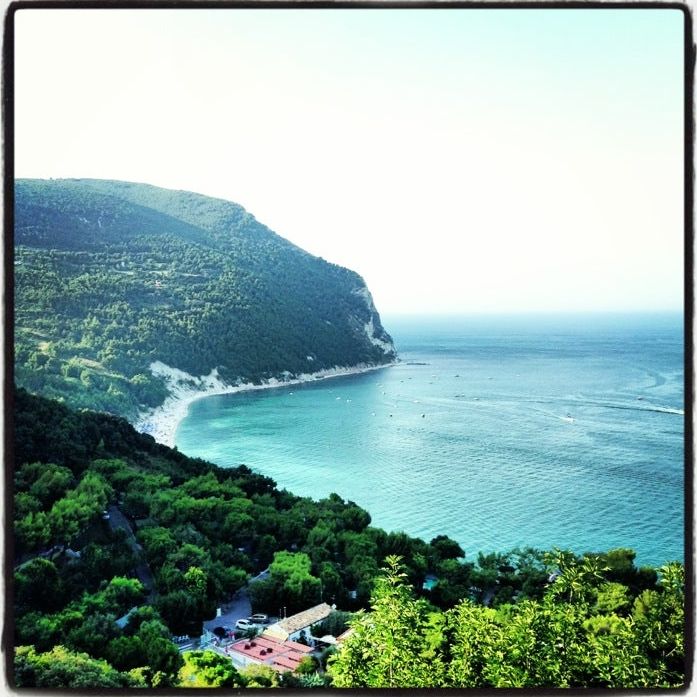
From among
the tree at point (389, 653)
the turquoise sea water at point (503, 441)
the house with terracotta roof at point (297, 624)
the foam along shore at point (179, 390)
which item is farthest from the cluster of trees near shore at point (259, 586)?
the foam along shore at point (179, 390)

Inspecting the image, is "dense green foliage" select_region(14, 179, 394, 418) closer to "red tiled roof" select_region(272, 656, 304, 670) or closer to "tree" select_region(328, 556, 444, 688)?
"red tiled roof" select_region(272, 656, 304, 670)

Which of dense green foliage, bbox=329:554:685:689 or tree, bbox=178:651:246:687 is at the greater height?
dense green foliage, bbox=329:554:685:689

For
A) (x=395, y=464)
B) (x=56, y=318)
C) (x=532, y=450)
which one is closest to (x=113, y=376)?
(x=56, y=318)

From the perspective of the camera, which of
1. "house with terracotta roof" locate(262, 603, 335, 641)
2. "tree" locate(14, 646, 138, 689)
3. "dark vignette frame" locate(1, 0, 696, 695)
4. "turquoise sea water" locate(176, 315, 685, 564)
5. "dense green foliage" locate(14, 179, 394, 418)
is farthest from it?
"dense green foliage" locate(14, 179, 394, 418)

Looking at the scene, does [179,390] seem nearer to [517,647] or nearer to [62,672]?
[62,672]

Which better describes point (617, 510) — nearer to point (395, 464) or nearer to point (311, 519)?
point (395, 464)

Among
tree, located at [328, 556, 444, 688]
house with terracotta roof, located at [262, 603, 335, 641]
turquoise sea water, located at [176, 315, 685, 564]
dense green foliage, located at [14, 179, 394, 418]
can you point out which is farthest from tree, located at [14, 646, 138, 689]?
dense green foliage, located at [14, 179, 394, 418]

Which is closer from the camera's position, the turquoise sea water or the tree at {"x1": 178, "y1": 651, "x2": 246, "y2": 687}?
the tree at {"x1": 178, "y1": 651, "x2": 246, "y2": 687}
